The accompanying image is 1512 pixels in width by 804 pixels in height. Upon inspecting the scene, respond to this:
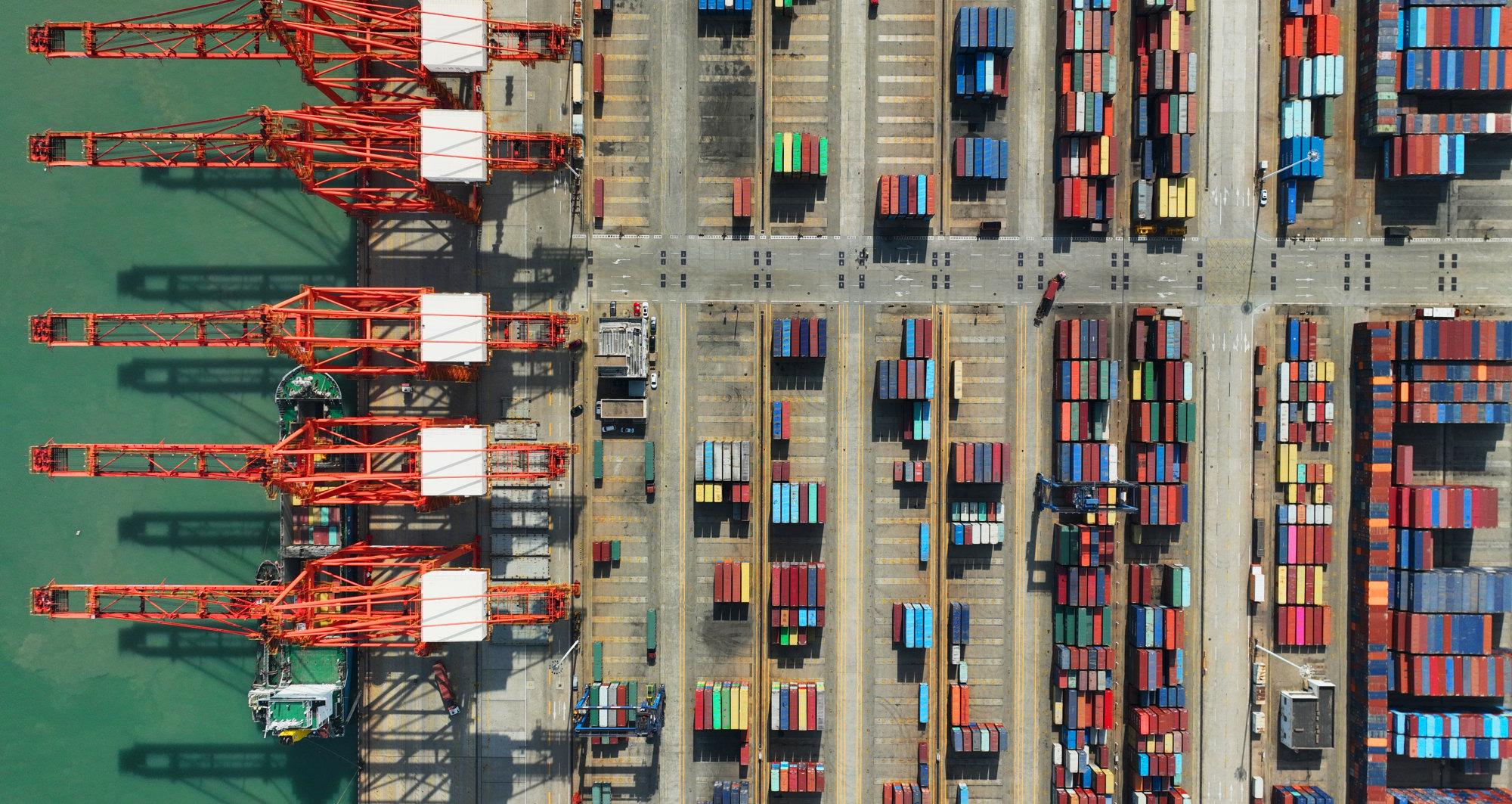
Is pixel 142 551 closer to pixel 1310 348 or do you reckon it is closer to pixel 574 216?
pixel 574 216

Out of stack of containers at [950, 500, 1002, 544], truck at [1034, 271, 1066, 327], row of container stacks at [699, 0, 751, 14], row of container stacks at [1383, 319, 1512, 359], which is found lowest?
stack of containers at [950, 500, 1002, 544]

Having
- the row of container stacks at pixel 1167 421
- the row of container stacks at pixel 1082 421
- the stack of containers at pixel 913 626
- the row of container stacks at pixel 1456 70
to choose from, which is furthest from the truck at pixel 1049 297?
the row of container stacks at pixel 1456 70

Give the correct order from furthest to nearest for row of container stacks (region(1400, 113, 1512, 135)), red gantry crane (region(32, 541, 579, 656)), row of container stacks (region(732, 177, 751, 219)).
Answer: row of container stacks (region(732, 177, 751, 219))
row of container stacks (region(1400, 113, 1512, 135))
red gantry crane (region(32, 541, 579, 656))

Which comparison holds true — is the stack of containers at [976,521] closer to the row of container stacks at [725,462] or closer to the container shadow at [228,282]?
the row of container stacks at [725,462]

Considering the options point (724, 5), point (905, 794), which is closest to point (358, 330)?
point (724, 5)

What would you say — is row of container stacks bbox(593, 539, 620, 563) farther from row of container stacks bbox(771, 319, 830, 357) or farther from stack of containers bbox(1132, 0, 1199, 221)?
stack of containers bbox(1132, 0, 1199, 221)

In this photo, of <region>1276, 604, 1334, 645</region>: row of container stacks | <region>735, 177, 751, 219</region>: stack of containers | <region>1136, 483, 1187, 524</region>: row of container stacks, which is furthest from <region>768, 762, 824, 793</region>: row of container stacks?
<region>735, 177, 751, 219</region>: stack of containers
